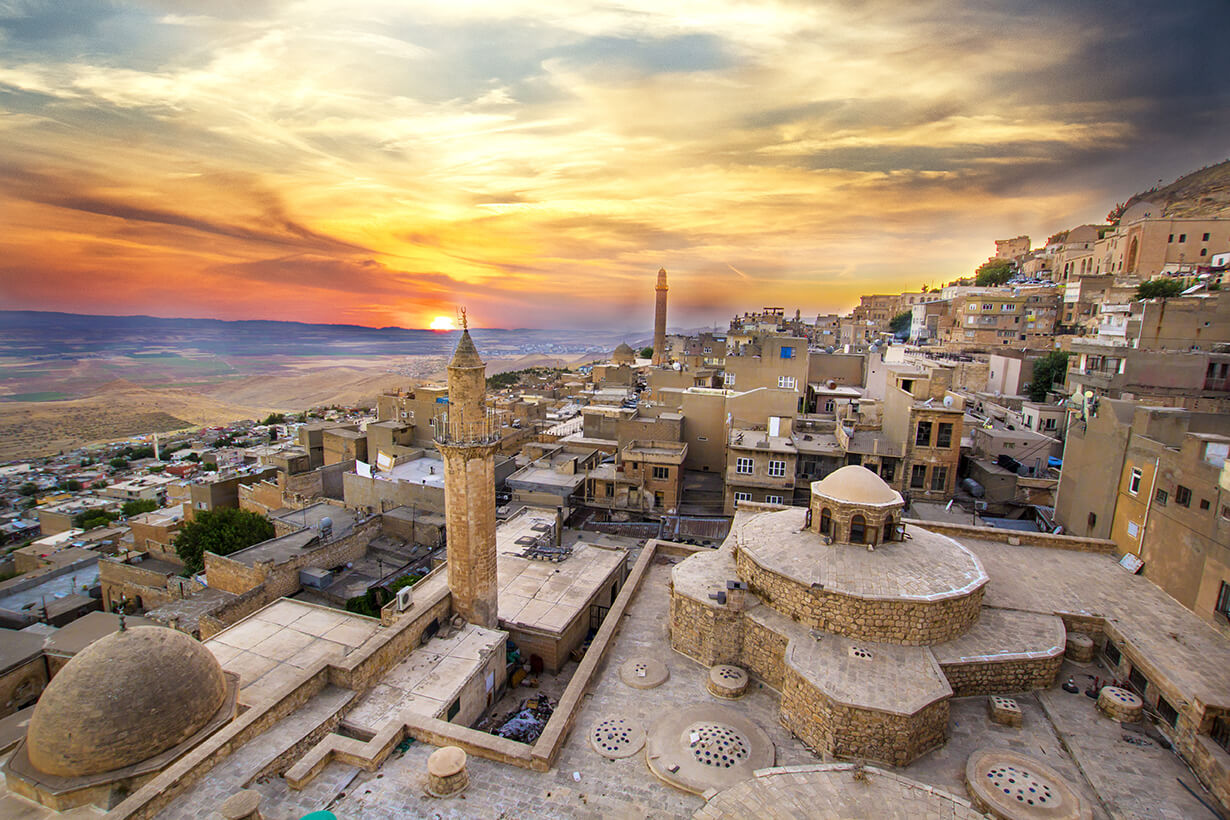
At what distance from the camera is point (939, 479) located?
25.9 m

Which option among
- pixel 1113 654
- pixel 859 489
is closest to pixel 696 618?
pixel 859 489

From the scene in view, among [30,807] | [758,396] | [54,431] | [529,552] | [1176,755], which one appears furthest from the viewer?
[54,431]

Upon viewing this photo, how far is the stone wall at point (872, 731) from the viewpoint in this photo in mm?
10625

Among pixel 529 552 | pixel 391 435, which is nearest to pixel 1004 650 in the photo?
pixel 529 552

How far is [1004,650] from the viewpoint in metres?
12.8

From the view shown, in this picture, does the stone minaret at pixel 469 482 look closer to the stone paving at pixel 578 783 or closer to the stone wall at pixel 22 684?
the stone paving at pixel 578 783

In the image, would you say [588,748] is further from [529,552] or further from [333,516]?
[333,516]

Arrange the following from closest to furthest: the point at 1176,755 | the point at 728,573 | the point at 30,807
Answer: the point at 30,807 → the point at 1176,755 → the point at 728,573

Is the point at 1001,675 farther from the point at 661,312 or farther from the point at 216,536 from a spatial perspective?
the point at 661,312

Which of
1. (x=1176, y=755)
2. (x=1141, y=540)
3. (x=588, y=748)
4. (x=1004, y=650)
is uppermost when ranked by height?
(x=1141, y=540)

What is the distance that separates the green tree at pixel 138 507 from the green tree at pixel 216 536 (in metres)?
20.6

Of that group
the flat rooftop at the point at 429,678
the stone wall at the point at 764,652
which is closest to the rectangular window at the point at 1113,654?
the stone wall at the point at 764,652

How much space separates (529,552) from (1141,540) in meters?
21.1

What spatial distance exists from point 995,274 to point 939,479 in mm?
68801
